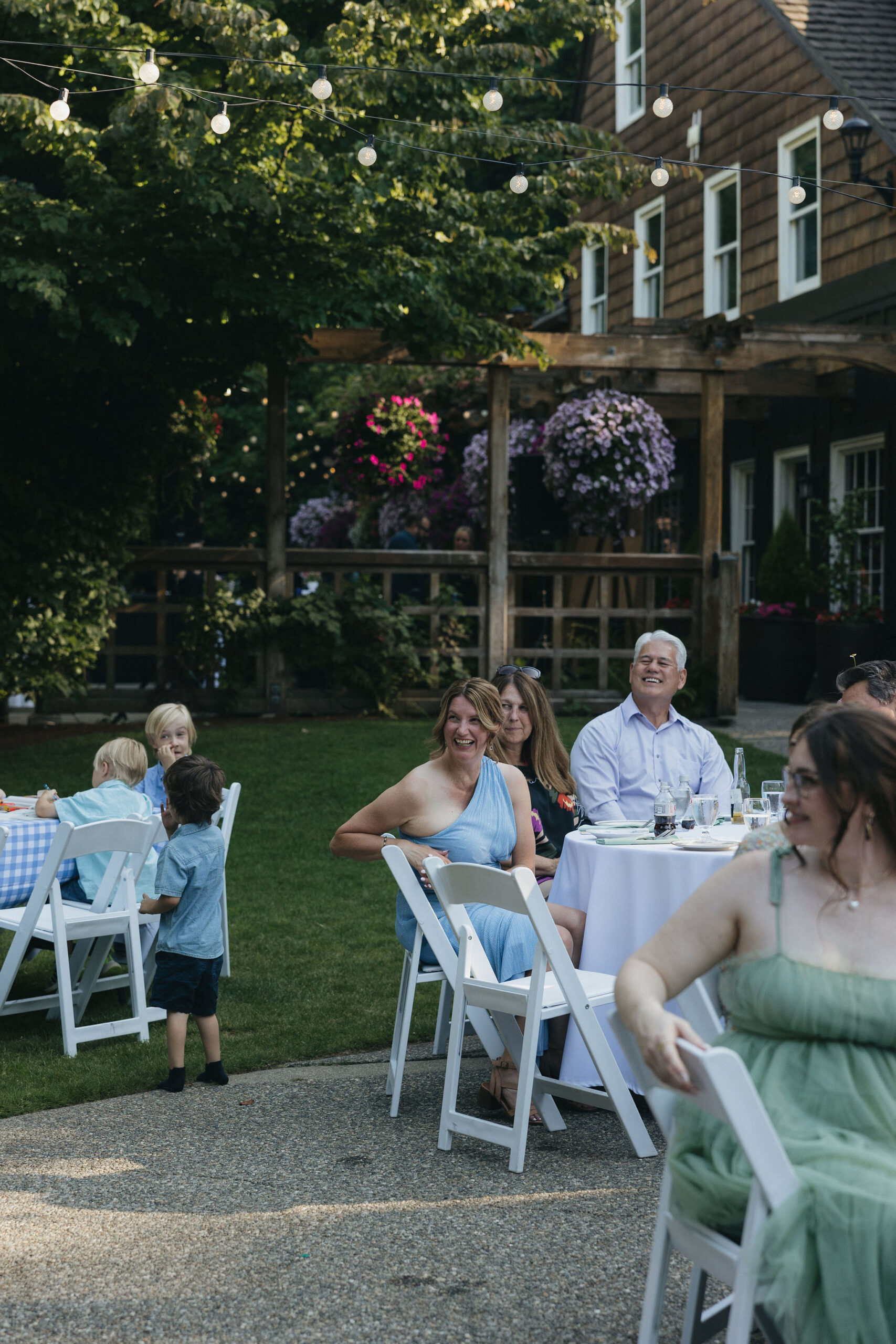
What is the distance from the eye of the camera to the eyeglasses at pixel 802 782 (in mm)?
2434

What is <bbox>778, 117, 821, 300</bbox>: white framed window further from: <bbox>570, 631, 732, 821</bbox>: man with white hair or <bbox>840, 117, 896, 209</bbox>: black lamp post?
<bbox>570, 631, 732, 821</bbox>: man with white hair

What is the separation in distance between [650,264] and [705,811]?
618 inches

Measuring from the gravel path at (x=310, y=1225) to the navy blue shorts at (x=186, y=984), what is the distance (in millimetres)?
272

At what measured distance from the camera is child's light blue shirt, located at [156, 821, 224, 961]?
4.67 metres

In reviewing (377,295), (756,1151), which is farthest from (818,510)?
(756,1151)

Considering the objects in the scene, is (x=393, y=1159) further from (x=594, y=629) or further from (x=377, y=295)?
(x=594, y=629)

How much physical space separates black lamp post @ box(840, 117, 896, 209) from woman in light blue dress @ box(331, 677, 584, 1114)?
8985 mm

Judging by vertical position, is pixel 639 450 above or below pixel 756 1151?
above

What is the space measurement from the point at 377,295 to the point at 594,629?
203 inches

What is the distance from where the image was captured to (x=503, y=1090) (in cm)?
429

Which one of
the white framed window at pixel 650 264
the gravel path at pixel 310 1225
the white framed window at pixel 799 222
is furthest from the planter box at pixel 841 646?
the gravel path at pixel 310 1225

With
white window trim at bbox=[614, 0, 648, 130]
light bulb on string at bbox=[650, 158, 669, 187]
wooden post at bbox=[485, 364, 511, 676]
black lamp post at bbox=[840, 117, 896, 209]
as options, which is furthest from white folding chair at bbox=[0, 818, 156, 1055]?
white window trim at bbox=[614, 0, 648, 130]

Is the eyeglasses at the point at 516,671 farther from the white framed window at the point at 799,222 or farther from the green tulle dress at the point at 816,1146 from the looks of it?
the white framed window at the point at 799,222

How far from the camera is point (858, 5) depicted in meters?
15.2
